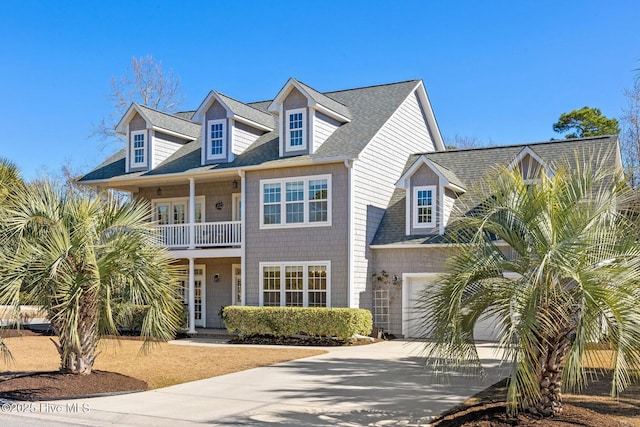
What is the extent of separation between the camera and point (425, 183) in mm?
21656

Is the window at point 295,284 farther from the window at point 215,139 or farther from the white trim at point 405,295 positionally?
the window at point 215,139

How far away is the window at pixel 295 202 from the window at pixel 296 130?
1293 mm

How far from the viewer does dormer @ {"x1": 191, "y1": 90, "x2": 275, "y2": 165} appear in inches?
929

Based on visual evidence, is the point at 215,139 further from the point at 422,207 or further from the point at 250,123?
the point at 422,207

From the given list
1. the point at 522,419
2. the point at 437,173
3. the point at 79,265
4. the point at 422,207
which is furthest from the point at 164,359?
the point at 522,419

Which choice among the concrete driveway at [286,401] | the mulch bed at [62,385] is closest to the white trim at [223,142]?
the concrete driveway at [286,401]

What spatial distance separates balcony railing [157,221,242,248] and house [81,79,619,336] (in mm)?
53

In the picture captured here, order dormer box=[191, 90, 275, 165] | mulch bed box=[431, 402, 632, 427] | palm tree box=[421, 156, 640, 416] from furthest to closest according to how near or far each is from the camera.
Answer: dormer box=[191, 90, 275, 165] → mulch bed box=[431, 402, 632, 427] → palm tree box=[421, 156, 640, 416]

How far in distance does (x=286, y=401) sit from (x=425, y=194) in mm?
12580

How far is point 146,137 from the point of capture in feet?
83.1

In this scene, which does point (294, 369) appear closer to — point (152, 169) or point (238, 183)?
point (238, 183)

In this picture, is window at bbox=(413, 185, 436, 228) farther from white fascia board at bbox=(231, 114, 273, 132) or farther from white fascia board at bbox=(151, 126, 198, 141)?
white fascia board at bbox=(151, 126, 198, 141)

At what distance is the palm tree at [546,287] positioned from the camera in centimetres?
684

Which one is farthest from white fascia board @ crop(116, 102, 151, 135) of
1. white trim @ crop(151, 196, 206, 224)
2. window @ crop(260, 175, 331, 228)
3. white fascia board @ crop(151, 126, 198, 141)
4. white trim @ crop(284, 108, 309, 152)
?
window @ crop(260, 175, 331, 228)
